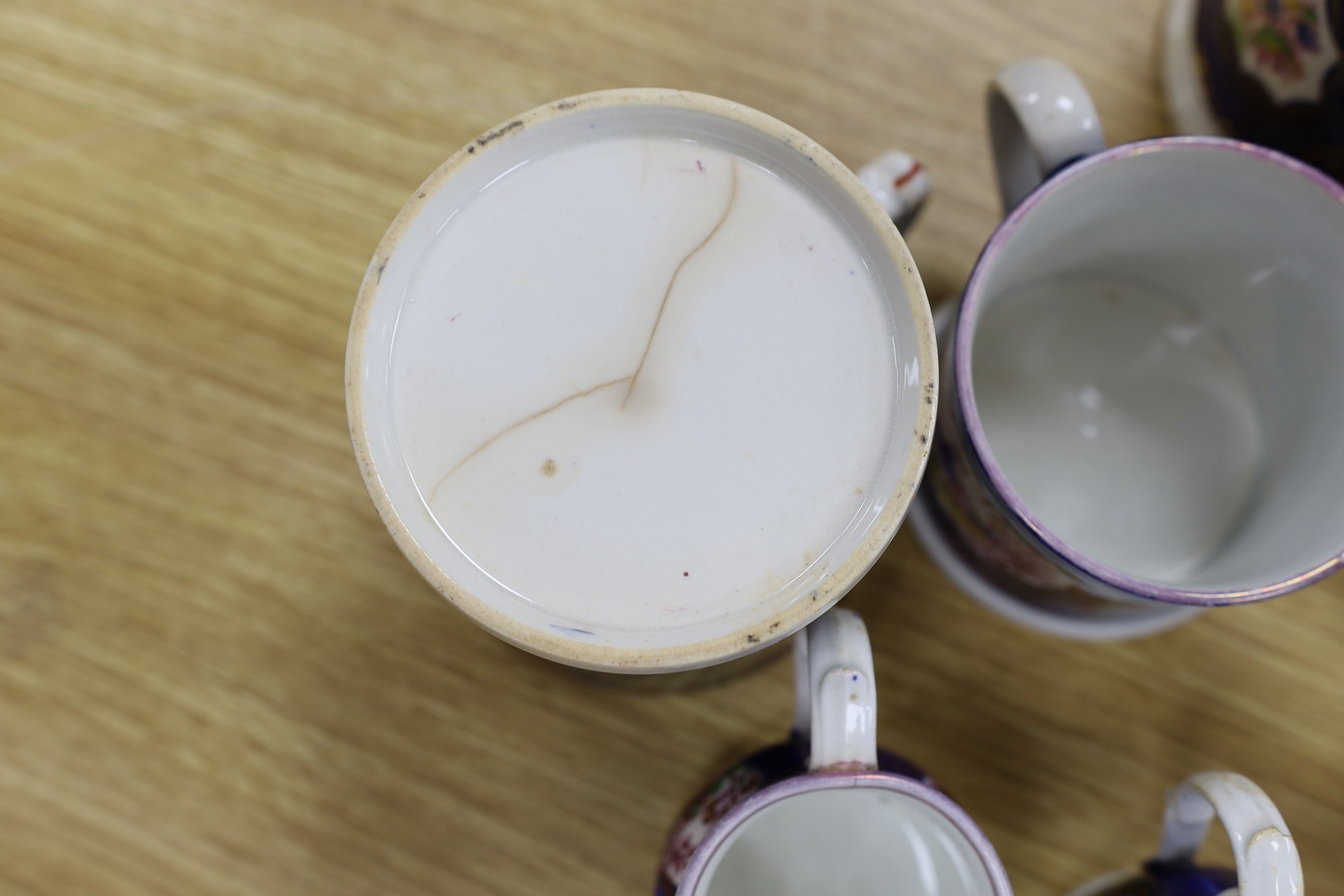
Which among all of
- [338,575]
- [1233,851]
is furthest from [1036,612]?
[338,575]

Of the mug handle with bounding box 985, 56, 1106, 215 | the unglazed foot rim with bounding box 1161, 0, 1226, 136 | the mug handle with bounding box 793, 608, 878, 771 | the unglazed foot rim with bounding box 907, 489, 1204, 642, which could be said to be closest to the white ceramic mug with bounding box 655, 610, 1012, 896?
the mug handle with bounding box 793, 608, 878, 771

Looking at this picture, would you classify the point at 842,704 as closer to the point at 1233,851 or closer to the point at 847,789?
the point at 847,789

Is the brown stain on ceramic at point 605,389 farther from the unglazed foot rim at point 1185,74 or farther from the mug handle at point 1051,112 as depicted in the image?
the unglazed foot rim at point 1185,74

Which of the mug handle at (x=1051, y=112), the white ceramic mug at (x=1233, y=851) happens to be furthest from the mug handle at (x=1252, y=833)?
the mug handle at (x=1051, y=112)

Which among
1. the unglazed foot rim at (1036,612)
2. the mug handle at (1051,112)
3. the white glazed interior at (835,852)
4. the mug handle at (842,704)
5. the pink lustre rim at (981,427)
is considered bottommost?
the white glazed interior at (835,852)

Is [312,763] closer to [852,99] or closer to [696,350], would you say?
[696,350]

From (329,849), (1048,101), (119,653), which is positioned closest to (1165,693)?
(1048,101)
